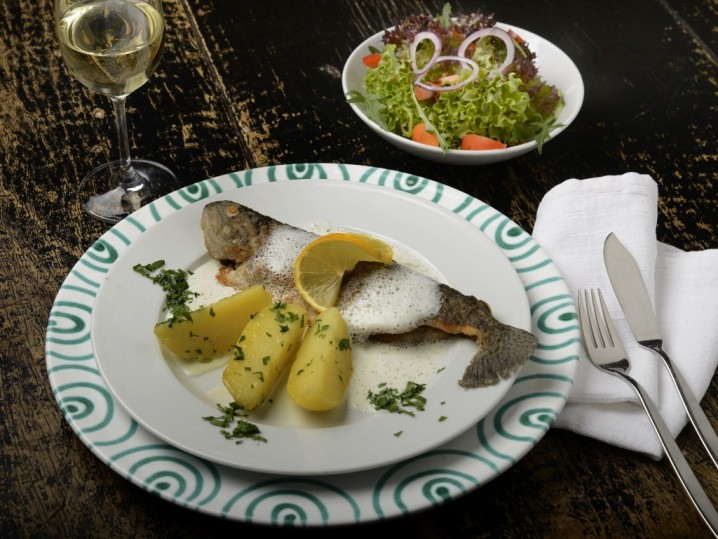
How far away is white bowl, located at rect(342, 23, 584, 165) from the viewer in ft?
7.78

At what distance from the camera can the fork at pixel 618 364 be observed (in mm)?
1535

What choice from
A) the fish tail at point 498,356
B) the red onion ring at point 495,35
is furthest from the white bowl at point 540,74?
the fish tail at point 498,356

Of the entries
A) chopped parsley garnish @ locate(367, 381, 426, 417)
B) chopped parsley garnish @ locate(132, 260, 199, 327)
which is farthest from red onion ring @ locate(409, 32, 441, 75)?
chopped parsley garnish @ locate(367, 381, 426, 417)

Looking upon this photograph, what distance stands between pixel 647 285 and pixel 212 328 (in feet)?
3.59

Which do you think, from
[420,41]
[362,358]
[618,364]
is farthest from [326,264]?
[420,41]

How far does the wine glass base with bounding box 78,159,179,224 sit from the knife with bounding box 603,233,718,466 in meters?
1.30

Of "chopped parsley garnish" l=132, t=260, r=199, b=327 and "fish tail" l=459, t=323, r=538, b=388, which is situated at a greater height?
"fish tail" l=459, t=323, r=538, b=388

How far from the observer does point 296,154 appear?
2.58 meters

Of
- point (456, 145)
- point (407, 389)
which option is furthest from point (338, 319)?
point (456, 145)

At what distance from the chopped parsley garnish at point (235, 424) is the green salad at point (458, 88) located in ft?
3.67

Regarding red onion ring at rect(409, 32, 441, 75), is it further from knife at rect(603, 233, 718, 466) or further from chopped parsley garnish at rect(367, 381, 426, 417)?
chopped parsley garnish at rect(367, 381, 426, 417)

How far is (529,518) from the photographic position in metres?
1.59

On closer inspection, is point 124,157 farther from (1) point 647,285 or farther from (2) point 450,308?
(1) point 647,285

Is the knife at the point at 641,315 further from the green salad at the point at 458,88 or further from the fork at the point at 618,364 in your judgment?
the green salad at the point at 458,88
